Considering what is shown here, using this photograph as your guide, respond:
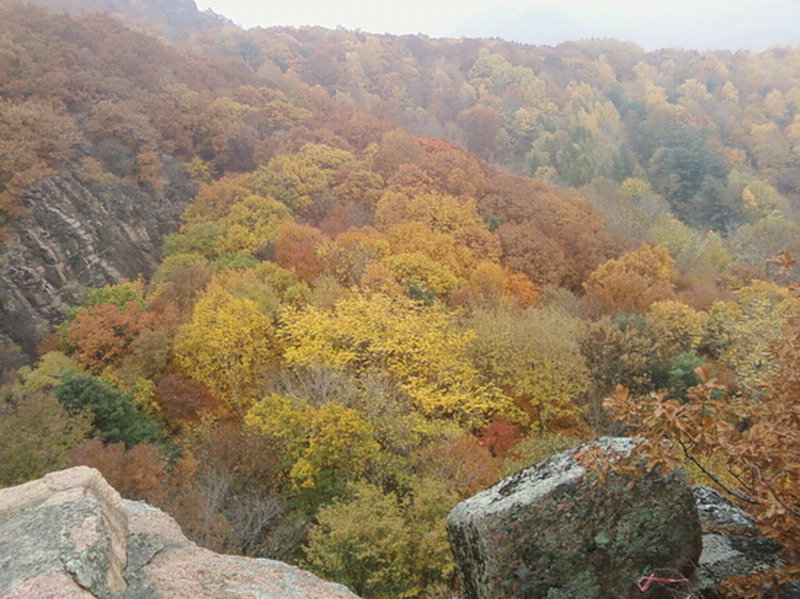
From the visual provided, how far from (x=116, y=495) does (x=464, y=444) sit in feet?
33.0

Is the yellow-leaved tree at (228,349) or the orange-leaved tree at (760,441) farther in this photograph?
the yellow-leaved tree at (228,349)

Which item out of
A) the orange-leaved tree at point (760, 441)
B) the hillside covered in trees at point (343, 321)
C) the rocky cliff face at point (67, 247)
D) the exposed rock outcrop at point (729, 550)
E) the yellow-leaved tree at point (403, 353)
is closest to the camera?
the orange-leaved tree at point (760, 441)

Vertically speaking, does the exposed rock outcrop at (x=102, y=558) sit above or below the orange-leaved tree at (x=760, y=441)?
below

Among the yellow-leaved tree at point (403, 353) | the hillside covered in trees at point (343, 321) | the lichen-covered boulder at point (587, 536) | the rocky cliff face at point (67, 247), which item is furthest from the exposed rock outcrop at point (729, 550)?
the rocky cliff face at point (67, 247)

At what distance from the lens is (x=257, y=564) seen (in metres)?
5.79

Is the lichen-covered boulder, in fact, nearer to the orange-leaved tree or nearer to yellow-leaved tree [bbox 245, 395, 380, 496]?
the orange-leaved tree

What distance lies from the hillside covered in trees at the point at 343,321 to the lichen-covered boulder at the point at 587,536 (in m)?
0.86

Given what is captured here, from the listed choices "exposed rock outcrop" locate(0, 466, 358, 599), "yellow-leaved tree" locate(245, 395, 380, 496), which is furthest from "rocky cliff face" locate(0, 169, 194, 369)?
"exposed rock outcrop" locate(0, 466, 358, 599)

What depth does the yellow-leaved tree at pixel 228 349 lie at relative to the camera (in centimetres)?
1988

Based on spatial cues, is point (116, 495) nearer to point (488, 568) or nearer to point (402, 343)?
point (488, 568)

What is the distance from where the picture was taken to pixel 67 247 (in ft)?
92.2

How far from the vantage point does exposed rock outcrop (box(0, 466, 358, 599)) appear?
4.30 meters

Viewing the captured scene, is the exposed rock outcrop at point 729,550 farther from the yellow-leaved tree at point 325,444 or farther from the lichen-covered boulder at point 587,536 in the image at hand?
the yellow-leaved tree at point 325,444

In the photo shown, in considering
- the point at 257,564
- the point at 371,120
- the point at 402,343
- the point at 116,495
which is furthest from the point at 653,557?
the point at 371,120
